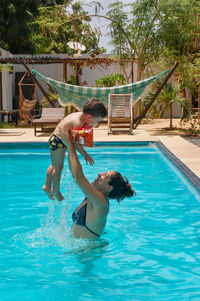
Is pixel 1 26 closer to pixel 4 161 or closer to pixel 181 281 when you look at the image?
pixel 4 161

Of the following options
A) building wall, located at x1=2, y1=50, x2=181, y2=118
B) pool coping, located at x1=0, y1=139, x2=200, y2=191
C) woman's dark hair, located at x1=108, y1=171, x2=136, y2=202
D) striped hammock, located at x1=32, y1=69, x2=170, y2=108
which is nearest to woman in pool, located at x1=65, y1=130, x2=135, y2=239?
woman's dark hair, located at x1=108, y1=171, x2=136, y2=202

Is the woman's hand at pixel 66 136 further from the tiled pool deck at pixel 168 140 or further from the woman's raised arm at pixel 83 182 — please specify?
the tiled pool deck at pixel 168 140

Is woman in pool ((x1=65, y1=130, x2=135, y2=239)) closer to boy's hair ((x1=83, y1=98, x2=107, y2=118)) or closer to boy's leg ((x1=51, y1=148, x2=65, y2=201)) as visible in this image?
boy's hair ((x1=83, y1=98, x2=107, y2=118))

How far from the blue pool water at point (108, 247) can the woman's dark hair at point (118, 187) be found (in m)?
0.62

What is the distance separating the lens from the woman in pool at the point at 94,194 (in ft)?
8.32

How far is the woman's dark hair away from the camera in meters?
2.78

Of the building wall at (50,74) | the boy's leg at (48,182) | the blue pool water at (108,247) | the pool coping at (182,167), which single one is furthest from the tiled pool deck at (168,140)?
the building wall at (50,74)

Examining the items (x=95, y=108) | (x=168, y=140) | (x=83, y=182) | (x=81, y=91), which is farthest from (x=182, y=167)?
(x=81, y=91)

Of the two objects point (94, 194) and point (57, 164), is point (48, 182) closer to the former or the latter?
point (57, 164)

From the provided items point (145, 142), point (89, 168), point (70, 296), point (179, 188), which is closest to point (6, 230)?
point (70, 296)

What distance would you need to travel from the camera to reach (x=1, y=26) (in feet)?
61.1

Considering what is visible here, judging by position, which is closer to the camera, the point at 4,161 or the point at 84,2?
the point at 4,161

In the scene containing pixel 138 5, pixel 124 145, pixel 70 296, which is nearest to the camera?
pixel 70 296

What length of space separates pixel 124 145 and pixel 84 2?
22.3 feet
